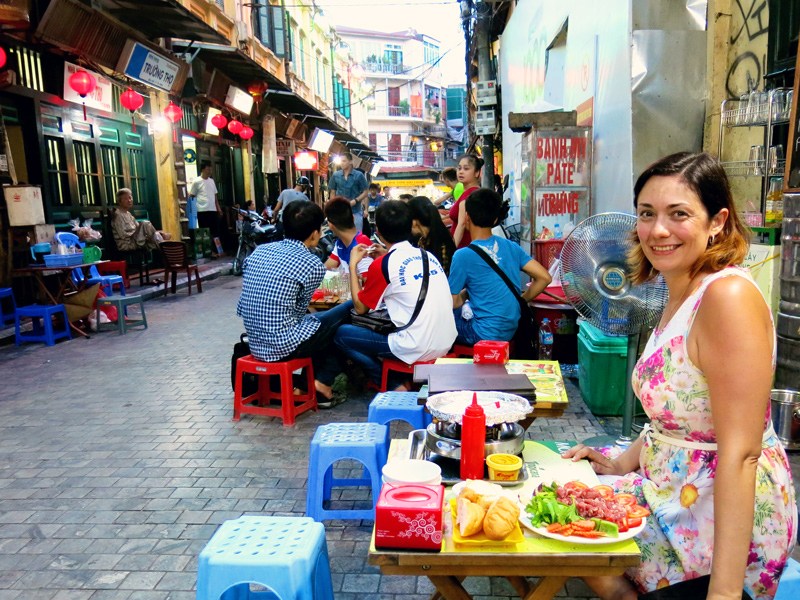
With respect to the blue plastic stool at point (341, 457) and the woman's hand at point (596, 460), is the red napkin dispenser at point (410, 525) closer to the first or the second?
the woman's hand at point (596, 460)

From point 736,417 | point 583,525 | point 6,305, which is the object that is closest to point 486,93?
point 6,305

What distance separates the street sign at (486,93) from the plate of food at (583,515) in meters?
11.6

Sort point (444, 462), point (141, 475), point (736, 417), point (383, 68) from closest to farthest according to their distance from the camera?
point (736, 417) → point (444, 462) → point (141, 475) → point (383, 68)

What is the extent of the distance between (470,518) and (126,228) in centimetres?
1070

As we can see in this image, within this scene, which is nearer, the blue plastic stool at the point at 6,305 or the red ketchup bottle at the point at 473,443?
the red ketchup bottle at the point at 473,443

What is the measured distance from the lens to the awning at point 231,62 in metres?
12.7

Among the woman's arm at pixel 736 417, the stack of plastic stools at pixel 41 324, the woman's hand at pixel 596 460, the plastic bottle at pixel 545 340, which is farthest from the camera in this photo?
the stack of plastic stools at pixel 41 324

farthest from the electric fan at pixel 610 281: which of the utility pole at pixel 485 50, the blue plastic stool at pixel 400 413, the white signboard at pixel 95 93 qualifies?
the utility pole at pixel 485 50

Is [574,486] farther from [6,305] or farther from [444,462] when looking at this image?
[6,305]

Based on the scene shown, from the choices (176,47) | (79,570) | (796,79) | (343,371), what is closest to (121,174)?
(176,47)

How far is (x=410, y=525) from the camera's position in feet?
5.38

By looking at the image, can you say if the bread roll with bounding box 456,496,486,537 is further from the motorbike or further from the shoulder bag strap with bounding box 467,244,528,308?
the motorbike

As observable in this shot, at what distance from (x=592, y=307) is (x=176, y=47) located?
12226 mm

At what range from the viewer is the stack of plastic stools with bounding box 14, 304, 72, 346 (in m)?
7.35
